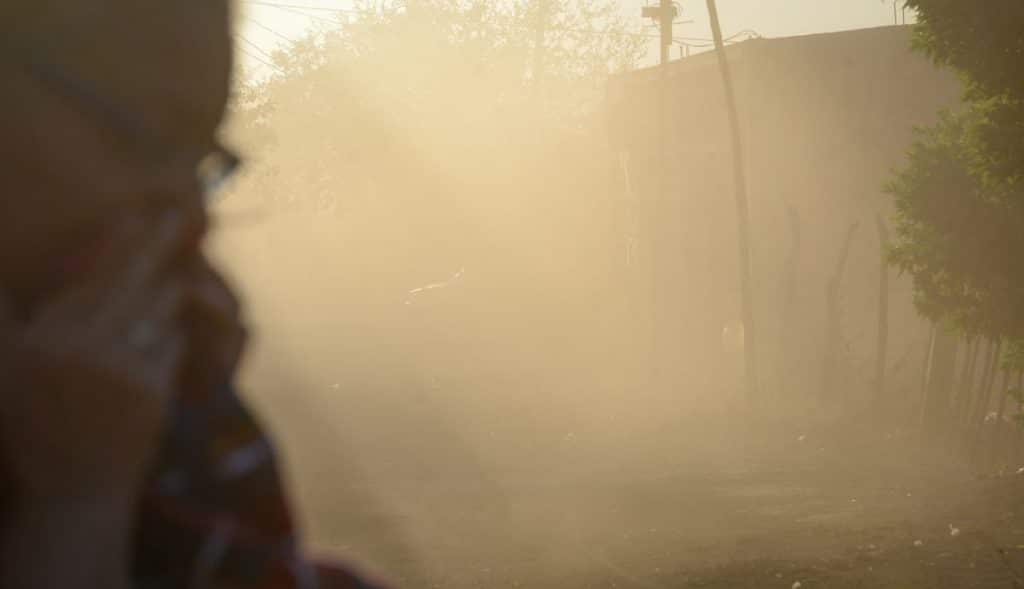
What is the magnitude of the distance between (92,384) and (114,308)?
5cm

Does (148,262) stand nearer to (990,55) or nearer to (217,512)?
(217,512)

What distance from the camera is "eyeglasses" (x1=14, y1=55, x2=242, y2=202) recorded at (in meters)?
0.92

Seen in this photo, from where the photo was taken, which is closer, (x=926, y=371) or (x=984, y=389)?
(x=984, y=389)

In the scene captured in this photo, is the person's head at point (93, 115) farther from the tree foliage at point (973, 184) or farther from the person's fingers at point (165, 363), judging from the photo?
the tree foliage at point (973, 184)

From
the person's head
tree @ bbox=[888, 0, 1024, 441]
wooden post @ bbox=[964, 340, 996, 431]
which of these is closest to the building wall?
wooden post @ bbox=[964, 340, 996, 431]

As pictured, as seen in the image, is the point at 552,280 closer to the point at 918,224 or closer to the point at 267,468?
the point at 918,224

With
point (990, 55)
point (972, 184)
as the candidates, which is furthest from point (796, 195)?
point (990, 55)

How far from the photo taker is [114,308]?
0.90 meters

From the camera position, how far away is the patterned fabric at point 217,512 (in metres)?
0.99

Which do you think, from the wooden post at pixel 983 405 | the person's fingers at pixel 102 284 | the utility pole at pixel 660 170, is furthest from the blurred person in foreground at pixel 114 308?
the utility pole at pixel 660 170

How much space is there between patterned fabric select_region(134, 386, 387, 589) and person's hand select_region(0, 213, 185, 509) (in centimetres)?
6

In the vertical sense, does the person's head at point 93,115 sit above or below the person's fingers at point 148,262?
above

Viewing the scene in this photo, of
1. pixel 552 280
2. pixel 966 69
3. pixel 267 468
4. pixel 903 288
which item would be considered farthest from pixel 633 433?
pixel 267 468

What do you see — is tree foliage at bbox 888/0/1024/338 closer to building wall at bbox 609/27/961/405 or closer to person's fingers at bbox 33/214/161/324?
building wall at bbox 609/27/961/405
